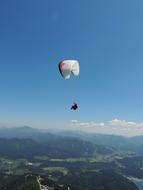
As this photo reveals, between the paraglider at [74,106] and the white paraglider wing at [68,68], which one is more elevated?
the white paraglider wing at [68,68]

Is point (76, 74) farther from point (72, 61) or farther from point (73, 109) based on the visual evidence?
point (73, 109)

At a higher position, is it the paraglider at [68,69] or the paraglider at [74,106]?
the paraglider at [68,69]

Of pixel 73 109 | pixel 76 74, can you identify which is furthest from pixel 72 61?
pixel 73 109

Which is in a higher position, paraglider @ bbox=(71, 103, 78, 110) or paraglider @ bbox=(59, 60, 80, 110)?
paraglider @ bbox=(59, 60, 80, 110)

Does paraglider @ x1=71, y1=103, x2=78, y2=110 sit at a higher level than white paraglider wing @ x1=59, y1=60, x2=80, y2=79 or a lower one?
lower
